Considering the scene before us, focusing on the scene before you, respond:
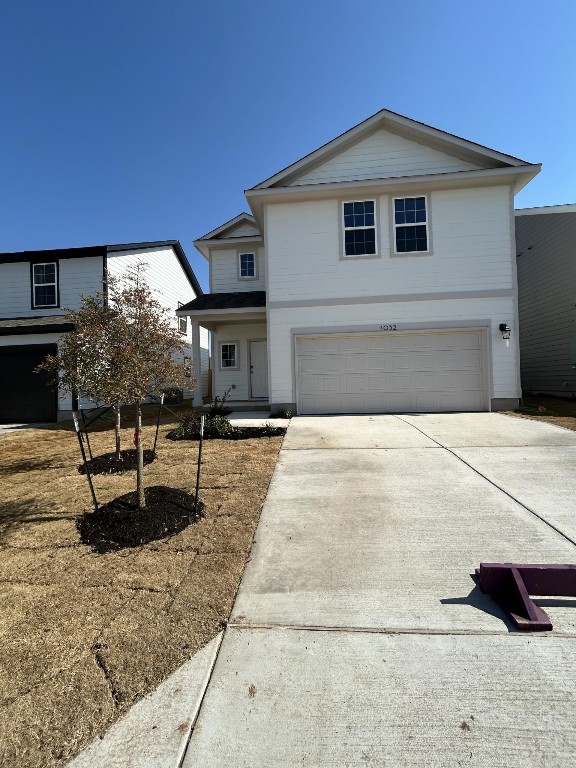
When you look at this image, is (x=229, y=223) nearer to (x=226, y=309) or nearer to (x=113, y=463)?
(x=226, y=309)

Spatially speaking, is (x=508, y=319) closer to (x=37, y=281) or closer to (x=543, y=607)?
(x=543, y=607)

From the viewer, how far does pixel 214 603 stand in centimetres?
259

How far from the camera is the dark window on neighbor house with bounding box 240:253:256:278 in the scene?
15102mm

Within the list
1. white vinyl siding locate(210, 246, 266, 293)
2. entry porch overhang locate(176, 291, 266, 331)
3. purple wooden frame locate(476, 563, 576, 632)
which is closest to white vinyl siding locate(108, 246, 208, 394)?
entry porch overhang locate(176, 291, 266, 331)

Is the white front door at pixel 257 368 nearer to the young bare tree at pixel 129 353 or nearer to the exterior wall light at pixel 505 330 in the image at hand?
the exterior wall light at pixel 505 330

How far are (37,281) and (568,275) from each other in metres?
19.2

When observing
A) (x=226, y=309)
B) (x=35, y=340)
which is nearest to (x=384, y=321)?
(x=226, y=309)

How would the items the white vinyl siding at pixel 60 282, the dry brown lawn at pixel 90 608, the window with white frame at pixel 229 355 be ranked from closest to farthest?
the dry brown lawn at pixel 90 608 < the white vinyl siding at pixel 60 282 < the window with white frame at pixel 229 355

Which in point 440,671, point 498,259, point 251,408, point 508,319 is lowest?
point 440,671

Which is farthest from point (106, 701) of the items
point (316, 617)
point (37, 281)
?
point (37, 281)

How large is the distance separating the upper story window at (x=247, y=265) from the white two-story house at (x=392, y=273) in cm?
364

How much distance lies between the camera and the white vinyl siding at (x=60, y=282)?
1400 centimetres

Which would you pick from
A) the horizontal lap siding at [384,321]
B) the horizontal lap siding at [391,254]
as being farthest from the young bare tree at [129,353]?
the horizontal lap siding at [391,254]

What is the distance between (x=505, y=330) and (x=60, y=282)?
1473 cm
